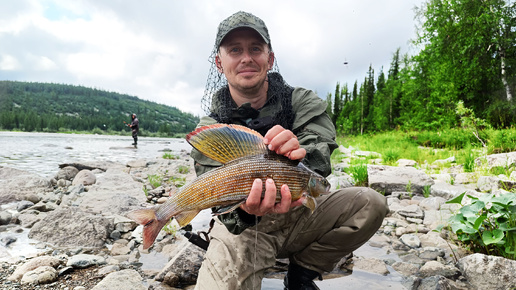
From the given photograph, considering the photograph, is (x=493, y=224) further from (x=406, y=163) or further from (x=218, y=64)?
(x=406, y=163)

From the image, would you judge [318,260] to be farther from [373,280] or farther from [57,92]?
[57,92]

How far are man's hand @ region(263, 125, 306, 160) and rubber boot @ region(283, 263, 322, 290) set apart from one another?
168 centimetres

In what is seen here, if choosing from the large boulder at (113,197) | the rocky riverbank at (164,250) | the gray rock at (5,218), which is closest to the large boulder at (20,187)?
the rocky riverbank at (164,250)

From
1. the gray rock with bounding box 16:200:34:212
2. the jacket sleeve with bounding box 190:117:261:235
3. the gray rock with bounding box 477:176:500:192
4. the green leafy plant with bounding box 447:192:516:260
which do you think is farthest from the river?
the gray rock with bounding box 477:176:500:192

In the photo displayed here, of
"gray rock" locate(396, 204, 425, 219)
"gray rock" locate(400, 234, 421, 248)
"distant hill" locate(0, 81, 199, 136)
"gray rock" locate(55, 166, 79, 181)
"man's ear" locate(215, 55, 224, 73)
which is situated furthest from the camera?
"distant hill" locate(0, 81, 199, 136)

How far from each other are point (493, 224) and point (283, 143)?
324 centimetres

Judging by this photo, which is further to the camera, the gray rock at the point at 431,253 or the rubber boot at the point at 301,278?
the gray rock at the point at 431,253

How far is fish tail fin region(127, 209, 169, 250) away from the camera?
2.18m

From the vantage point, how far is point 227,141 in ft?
7.29

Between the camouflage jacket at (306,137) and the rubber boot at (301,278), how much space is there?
1038mm

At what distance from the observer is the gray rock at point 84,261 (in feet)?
12.0

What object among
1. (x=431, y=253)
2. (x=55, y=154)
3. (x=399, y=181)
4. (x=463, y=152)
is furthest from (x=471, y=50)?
(x=55, y=154)

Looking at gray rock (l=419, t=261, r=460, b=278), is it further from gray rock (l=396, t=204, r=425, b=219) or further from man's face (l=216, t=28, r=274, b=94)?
man's face (l=216, t=28, r=274, b=94)

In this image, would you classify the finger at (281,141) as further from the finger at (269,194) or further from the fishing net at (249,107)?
the fishing net at (249,107)
